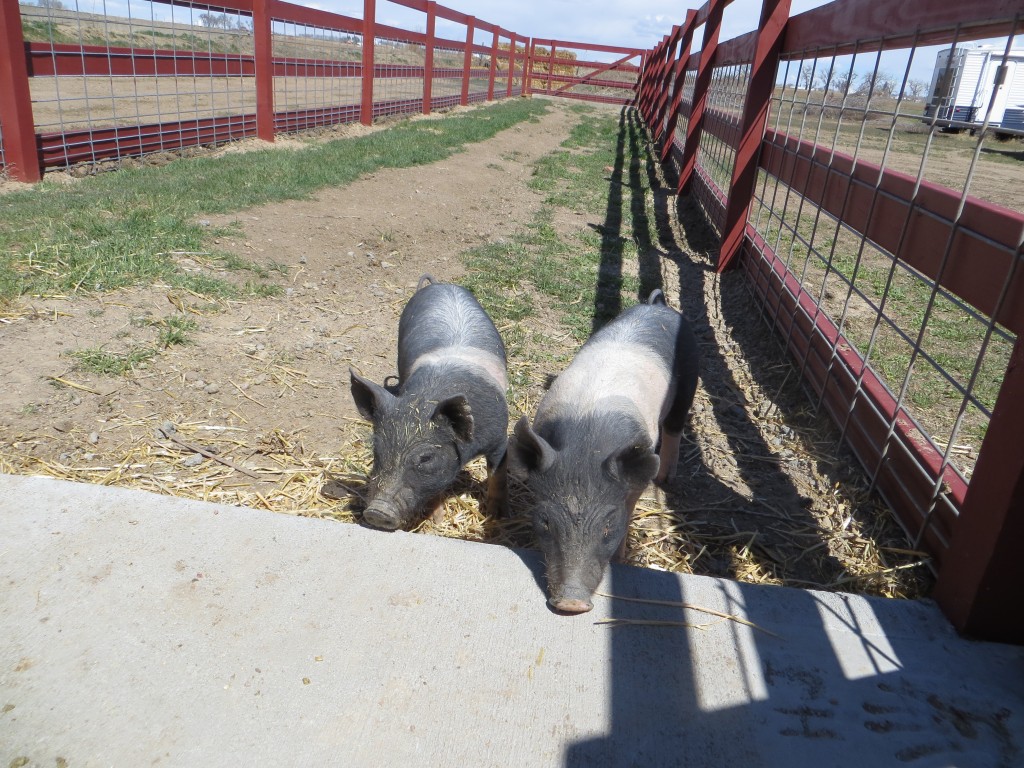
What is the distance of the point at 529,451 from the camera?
106 inches

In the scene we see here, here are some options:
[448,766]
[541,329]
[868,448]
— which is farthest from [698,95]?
[448,766]

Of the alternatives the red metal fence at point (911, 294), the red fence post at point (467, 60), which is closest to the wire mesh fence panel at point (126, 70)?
the red metal fence at point (911, 294)

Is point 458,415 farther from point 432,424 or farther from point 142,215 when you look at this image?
point 142,215

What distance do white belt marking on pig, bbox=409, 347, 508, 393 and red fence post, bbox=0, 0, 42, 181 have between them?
6.12 meters

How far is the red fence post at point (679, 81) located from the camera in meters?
13.2

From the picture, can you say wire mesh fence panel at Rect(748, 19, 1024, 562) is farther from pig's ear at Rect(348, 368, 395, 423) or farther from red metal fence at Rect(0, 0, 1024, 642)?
pig's ear at Rect(348, 368, 395, 423)

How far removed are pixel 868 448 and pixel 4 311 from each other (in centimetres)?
472

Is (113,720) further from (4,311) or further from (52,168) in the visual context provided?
(52,168)

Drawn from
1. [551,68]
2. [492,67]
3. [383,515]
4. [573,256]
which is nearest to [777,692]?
[383,515]

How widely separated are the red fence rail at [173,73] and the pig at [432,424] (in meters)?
6.22

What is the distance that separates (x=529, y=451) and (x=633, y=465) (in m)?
0.38

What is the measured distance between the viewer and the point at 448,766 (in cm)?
195

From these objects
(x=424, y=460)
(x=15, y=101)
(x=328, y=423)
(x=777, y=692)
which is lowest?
(x=328, y=423)

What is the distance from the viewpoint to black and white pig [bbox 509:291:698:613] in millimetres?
2518
